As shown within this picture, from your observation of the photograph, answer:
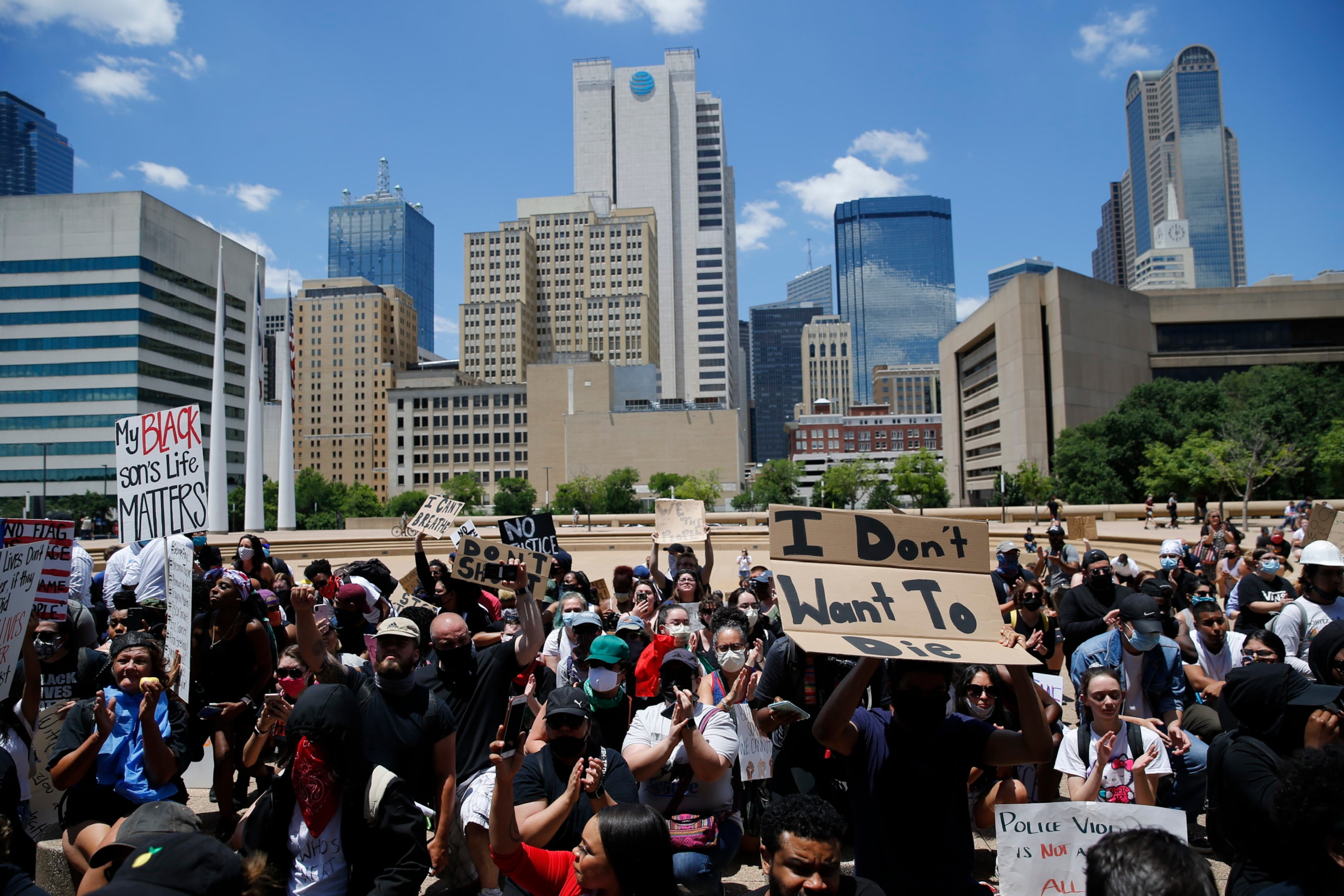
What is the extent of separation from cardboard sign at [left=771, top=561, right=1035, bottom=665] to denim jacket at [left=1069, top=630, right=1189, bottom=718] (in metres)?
2.70

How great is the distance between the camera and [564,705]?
11.9 ft

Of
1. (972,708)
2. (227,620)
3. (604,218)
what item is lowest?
(972,708)

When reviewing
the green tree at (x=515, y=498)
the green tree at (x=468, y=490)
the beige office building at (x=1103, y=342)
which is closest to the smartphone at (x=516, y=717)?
the beige office building at (x=1103, y=342)

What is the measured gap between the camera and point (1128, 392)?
236 feet

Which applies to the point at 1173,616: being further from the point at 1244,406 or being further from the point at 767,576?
the point at 1244,406

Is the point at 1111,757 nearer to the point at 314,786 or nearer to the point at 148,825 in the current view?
the point at 314,786

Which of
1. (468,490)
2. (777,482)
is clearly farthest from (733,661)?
(468,490)

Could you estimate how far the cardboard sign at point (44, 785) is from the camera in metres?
4.38

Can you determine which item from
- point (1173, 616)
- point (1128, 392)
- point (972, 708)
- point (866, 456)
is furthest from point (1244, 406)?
point (866, 456)

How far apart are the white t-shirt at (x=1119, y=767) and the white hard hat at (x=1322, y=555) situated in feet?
9.21

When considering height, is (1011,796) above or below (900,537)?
below

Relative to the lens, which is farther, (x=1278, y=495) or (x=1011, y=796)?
(x=1278, y=495)

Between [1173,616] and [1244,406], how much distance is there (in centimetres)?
6014

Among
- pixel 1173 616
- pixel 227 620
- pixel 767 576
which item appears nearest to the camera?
pixel 227 620
